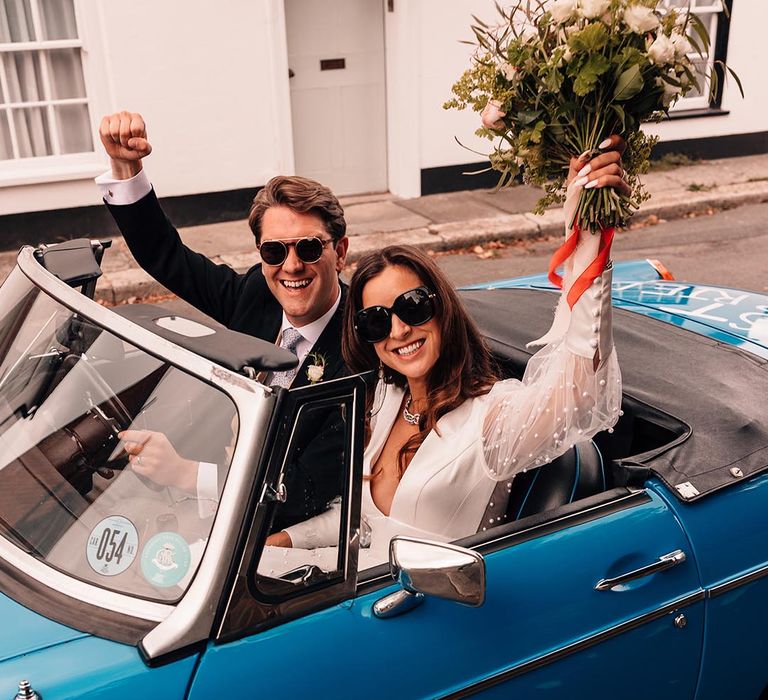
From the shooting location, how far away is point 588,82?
2156 millimetres

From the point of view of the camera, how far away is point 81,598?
191cm

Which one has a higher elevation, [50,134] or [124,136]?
[124,136]

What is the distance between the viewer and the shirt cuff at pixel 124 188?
10.8 feet

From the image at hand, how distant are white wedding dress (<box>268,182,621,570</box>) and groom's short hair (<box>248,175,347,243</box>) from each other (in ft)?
2.69

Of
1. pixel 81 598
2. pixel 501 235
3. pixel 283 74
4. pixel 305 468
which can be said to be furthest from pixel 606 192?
pixel 283 74

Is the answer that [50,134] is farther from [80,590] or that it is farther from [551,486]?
[80,590]

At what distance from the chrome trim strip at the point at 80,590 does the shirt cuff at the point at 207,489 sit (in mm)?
196

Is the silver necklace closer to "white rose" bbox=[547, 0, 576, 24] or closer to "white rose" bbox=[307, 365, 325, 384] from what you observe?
"white rose" bbox=[307, 365, 325, 384]

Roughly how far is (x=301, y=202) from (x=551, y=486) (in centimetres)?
123

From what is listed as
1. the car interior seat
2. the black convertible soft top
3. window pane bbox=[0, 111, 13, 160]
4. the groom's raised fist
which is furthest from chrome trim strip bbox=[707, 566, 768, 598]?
window pane bbox=[0, 111, 13, 160]

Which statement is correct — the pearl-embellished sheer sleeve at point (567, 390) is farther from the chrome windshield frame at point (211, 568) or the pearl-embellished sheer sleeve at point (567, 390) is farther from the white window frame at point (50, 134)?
the white window frame at point (50, 134)

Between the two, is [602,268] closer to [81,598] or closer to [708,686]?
[708,686]

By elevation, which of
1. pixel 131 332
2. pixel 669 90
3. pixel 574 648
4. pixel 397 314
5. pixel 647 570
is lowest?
pixel 574 648

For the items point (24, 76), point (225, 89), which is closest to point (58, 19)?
point (24, 76)
